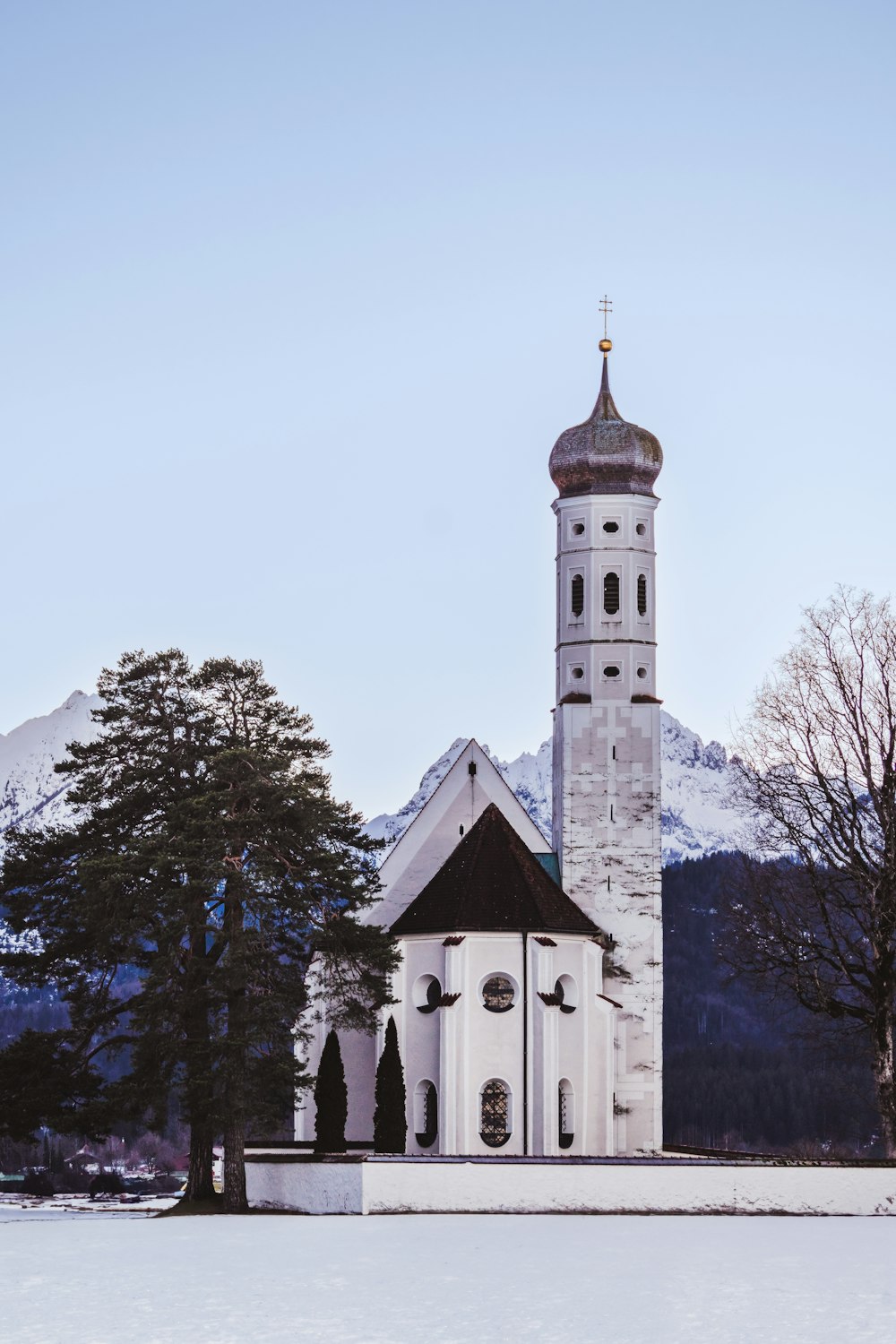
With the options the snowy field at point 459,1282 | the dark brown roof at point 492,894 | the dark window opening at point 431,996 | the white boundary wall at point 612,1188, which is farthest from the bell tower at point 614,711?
the snowy field at point 459,1282

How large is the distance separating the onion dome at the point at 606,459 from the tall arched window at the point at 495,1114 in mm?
19967

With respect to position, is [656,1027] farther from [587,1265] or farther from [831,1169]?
[587,1265]

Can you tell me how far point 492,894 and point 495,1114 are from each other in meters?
6.03

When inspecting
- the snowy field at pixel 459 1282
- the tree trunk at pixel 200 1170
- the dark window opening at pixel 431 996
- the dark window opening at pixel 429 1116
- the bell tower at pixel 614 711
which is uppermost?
the bell tower at pixel 614 711

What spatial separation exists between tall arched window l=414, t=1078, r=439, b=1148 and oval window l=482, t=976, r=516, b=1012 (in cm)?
282

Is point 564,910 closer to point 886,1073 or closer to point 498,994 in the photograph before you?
point 498,994

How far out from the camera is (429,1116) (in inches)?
2194

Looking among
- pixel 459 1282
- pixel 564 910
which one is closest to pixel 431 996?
pixel 564 910

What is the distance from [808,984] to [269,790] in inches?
562

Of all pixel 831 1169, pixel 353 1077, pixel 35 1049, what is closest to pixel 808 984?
pixel 831 1169

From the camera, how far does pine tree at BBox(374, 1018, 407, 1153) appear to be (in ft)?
173


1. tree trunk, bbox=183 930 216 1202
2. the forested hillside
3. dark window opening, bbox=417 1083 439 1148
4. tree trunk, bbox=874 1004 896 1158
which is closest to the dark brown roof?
dark window opening, bbox=417 1083 439 1148

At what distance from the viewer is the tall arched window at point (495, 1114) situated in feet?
179

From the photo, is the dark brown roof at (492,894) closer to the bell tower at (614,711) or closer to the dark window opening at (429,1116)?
the bell tower at (614,711)
